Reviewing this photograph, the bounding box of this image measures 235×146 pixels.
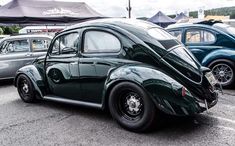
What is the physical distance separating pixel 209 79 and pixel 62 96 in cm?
255

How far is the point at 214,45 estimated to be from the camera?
753 cm

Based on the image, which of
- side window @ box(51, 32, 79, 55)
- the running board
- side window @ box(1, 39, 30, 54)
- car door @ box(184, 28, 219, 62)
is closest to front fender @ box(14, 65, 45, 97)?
the running board

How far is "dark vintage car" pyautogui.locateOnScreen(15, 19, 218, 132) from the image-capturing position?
4156 millimetres

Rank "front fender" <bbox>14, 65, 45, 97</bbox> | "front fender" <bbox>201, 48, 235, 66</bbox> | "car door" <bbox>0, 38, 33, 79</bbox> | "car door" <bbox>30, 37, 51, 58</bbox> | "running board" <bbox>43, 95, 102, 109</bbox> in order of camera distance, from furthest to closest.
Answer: "car door" <bbox>30, 37, 51, 58</bbox> → "car door" <bbox>0, 38, 33, 79</bbox> → "front fender" <bbox>201, 48, 235, 66</bbox> → "front fender" <bbox>14, 65, 45, 97</bbox> → "running board" <bbox>43, 95, 102, 109</bbox>

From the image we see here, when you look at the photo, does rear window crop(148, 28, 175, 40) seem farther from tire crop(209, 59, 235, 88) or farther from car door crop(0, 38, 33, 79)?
car door crop(0, 38, 33, 79)

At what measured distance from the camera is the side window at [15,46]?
8.73 metres

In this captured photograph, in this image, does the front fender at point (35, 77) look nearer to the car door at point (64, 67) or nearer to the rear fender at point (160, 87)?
the car door at point (64, 67)

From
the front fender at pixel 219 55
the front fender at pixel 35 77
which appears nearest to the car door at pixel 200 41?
the front fender at pixel 219 55

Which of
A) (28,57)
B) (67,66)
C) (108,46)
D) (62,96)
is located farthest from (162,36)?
(28,57)

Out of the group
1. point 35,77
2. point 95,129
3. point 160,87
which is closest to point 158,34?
point 160,87

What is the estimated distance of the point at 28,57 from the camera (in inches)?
353

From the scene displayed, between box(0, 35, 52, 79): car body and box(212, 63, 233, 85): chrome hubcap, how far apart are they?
4.96m

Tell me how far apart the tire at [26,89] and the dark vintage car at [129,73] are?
735 millimetres

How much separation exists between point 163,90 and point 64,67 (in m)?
2.01
